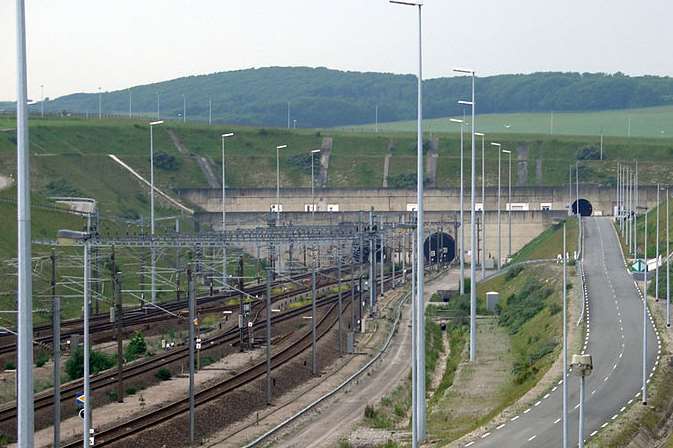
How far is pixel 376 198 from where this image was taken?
13550 cm

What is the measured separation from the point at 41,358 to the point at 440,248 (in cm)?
7100

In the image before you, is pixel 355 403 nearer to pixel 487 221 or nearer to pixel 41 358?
pixel 41 358

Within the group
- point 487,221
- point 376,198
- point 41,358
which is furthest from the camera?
point 376,198

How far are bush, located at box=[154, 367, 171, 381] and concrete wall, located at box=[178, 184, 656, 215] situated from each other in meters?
79.7

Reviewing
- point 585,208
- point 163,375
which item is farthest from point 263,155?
point 163,375

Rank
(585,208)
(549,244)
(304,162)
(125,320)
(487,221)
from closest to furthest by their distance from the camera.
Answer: (125,320) < (549,244) < (487,221) < (585,208) < (304,162)

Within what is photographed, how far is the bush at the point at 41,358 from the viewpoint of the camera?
55.7 metres

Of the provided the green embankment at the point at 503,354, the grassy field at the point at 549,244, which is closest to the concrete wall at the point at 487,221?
the grassy field at the point at 549,244

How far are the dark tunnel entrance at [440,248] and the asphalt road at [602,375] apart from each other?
42.4 meters

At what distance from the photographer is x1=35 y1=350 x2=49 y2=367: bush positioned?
55694 mm

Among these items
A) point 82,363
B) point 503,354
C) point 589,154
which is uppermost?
point 589,154

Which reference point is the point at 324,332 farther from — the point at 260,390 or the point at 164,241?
the point at 260,390

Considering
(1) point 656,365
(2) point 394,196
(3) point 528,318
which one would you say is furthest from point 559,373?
(2) point 394,196

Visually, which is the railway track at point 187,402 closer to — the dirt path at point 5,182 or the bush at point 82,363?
the bush at point 82,363
